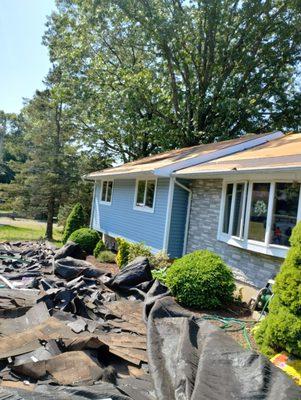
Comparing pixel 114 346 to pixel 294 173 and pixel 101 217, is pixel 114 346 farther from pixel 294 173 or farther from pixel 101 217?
pixel 101 217

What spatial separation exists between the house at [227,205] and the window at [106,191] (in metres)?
2.19

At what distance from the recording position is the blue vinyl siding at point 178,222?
37.9 feet

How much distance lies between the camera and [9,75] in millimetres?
20172

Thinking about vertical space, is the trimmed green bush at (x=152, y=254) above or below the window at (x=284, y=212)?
below

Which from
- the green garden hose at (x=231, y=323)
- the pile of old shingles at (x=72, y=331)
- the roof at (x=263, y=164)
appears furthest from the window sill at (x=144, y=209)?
the green garden hose at (x=231, y=323)

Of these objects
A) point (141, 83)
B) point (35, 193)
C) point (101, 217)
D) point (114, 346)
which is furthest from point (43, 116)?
point (114, 346)

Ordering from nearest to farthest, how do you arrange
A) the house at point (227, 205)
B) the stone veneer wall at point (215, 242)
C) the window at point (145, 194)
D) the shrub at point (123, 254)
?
the house at point (227, 205), the stone veneer wall at point (215, 242), the shrub at point (123, 254), the window at point (145, 194)

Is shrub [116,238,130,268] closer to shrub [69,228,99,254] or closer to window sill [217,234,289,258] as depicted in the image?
shrub [69,228,99,254]

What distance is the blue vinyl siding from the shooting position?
11539mm

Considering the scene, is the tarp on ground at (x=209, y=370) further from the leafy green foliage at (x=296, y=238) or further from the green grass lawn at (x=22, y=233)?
the green grass lawn at (x=22, y=233)

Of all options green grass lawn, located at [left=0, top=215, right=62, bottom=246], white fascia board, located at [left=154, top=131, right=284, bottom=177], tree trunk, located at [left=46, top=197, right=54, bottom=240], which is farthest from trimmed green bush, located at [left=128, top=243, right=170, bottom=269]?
tree trunk, located at [left=46, top=197, right=54, bottom=240]

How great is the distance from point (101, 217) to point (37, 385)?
571 inches

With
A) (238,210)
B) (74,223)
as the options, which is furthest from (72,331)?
(74,223)

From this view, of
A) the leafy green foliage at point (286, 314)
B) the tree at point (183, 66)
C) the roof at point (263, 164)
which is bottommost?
the leafy green foliage at point (286, 314)
